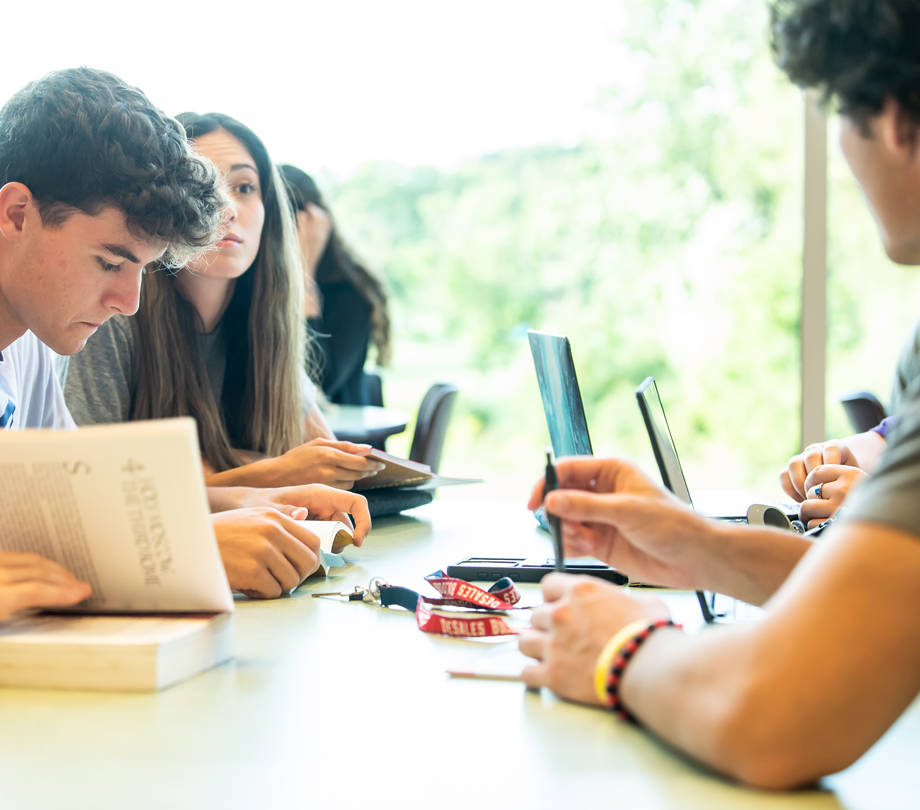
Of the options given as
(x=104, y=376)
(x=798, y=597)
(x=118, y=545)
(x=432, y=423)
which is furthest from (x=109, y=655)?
(x=432, y=423)

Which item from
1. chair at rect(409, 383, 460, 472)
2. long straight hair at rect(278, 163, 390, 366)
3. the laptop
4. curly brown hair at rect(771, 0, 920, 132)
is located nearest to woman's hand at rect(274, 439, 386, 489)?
the laptop

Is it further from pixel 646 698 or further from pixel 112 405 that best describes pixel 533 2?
pixel 646 698

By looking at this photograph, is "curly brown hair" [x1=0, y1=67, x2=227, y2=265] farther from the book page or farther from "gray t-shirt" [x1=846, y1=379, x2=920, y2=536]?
"gray t-shirt" [x1=846, y1=379, x2=920, y2=536]

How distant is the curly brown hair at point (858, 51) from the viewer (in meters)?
0.61

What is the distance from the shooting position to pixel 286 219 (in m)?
2.01

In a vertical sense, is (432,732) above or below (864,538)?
below

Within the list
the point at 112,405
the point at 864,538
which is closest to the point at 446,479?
the point at 112,405

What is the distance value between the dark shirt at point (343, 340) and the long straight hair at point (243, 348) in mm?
1442

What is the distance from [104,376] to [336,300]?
2016mm

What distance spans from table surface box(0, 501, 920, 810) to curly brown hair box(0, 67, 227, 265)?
0.68 meters

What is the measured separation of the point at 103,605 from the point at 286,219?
1.34m

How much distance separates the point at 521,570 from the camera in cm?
116

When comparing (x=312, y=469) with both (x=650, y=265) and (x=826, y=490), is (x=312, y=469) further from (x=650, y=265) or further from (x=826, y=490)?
(x=650, y=265)

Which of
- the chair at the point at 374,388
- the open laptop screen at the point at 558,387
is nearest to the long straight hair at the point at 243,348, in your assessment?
the open laptop screen at the point at 558,387
